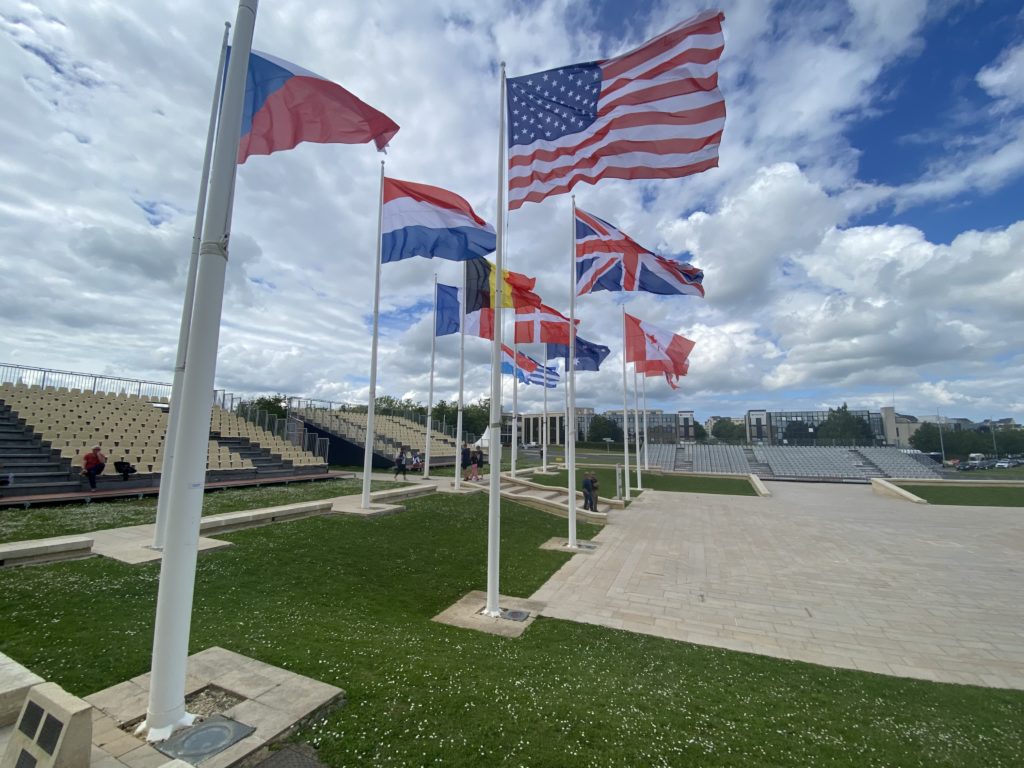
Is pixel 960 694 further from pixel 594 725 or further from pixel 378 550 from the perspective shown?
pixel 378 550

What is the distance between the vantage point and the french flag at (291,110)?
17.6 ft

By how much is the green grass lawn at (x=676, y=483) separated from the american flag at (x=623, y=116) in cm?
1928

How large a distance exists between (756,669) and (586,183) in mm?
7456

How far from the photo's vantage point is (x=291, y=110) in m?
5.45

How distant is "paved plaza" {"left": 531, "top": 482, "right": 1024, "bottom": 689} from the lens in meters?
6.83

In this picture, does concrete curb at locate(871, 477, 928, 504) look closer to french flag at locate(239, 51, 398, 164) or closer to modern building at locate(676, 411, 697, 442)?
french flag at locate(239, 51, 398, 164)

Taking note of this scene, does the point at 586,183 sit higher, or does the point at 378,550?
the point at 586,183

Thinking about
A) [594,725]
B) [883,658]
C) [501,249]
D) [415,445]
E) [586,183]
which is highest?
[586,183]

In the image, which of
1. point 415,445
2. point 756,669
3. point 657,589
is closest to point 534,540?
point 657,589

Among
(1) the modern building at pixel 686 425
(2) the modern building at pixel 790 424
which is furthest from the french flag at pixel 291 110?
(1) the modern building at pixel 686 425

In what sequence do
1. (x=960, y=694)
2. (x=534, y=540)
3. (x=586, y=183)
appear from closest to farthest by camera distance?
(x=960, y=694) < (x=586, y=183) < (x=534, y=540)

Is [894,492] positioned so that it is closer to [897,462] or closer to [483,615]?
[897,462]

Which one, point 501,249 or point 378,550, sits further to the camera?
point 378,550

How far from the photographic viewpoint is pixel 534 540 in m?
13.0
